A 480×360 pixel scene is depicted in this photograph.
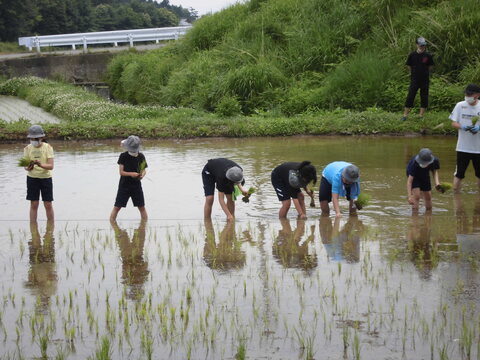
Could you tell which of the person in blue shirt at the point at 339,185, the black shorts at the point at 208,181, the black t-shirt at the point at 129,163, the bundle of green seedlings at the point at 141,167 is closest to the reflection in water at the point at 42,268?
the black t-shirt at the point at 129,163

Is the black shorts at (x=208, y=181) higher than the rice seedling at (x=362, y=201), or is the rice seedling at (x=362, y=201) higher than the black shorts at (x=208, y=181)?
the black shorts at (x=208, y=181)

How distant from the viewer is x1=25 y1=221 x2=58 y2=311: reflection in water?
6965 mm

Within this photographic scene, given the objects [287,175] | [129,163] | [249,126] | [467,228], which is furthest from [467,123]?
[249,126]

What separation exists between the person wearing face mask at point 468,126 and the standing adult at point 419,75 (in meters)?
6.49

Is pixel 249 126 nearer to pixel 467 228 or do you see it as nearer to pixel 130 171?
pixel 130 171

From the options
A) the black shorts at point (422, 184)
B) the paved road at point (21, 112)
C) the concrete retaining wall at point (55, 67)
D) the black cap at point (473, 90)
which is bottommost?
the black shorts at point (422, 184)

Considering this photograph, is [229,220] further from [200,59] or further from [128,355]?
[200,59]

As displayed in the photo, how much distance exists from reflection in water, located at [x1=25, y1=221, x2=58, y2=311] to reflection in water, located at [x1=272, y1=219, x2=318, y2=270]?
2.22 metres

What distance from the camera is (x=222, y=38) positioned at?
1017 inches

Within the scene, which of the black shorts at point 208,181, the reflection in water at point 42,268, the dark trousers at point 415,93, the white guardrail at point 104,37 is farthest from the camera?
the white guardrail at point 104,37

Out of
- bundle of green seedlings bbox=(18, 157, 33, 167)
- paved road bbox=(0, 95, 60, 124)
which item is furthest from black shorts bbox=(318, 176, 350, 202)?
paved road bbox=(0, 95, 60, 124)

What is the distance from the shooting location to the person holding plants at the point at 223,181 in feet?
30.2

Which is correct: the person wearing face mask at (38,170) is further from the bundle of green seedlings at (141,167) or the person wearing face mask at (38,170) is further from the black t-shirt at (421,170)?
the black t-shirt at (421,170)

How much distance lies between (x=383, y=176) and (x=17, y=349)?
25.8ft
